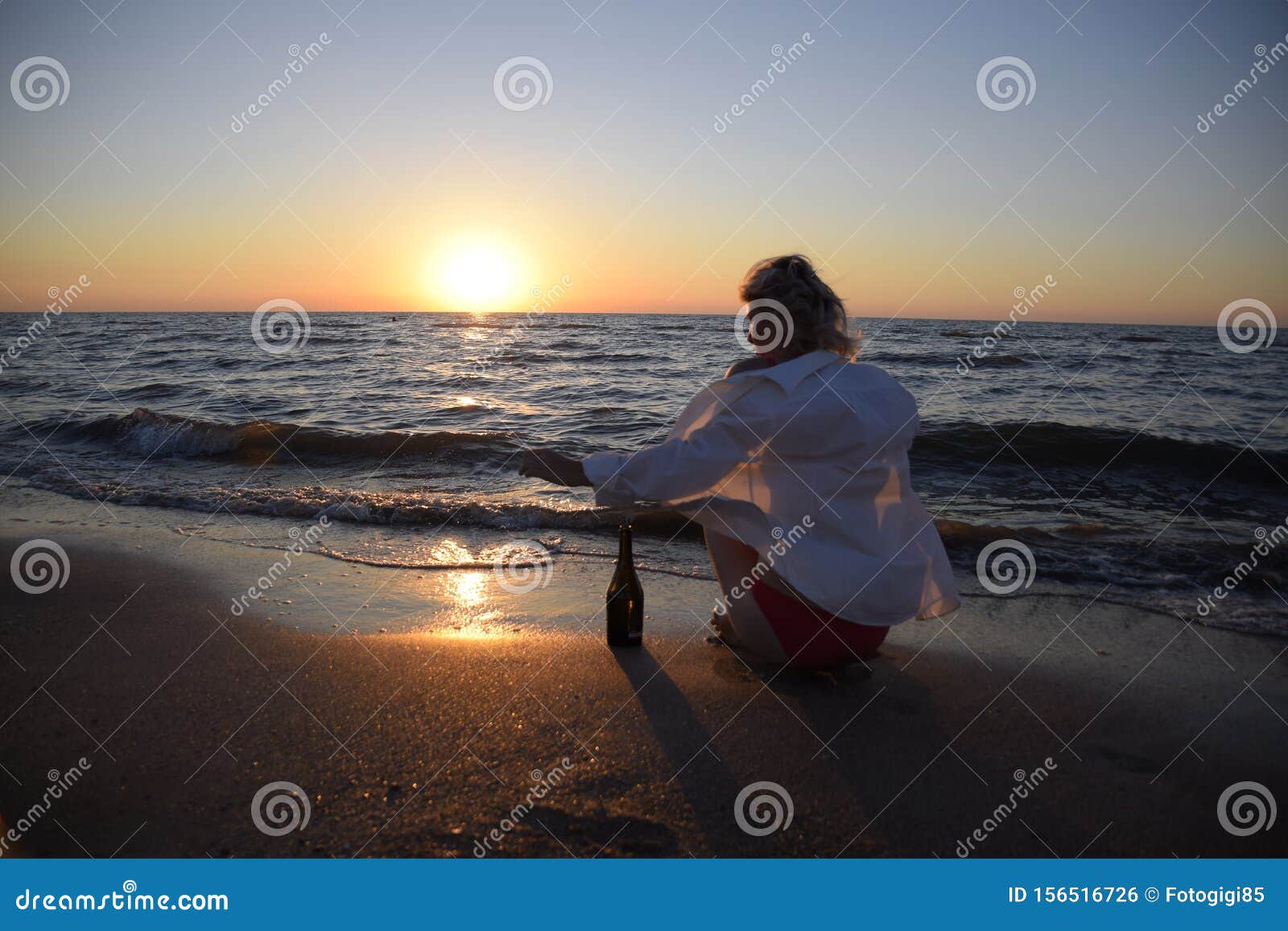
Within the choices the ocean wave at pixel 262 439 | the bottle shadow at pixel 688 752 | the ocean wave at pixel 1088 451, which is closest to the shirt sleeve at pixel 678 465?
the bottle shadow at pixel 688 752

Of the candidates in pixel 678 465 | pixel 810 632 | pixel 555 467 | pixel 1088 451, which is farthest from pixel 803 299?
pixel 1088 451

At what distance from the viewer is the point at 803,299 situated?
2.87m

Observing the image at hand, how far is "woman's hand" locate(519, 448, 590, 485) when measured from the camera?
2.73m

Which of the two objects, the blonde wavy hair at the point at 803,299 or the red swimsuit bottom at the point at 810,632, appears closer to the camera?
the blonde wavy hair at the point at 803,299

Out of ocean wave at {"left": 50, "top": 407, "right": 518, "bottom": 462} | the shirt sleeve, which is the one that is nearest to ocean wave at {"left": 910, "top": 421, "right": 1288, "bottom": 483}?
ocean wave at {"left": 50, "top": 407, "right": 518, "bottom": 462}

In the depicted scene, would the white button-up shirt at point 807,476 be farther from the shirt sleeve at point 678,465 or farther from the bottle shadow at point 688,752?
the bottle shadow at point 688,752

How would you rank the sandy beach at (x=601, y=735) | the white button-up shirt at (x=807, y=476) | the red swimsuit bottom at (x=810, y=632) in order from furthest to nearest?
the red swimsuit bottom at (x=810, y=632) < the white button-up shirt at (x=807, y=476) < the sandy beach at (x=601, y=735)

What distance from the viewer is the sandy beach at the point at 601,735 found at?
7.39 feet

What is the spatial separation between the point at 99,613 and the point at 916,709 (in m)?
4.02

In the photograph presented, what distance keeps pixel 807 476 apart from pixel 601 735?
121 centimetres

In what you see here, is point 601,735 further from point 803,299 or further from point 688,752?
point 803,299

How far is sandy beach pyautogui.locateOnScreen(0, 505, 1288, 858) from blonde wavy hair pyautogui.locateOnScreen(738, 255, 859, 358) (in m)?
1.40

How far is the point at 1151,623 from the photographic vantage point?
429 centimetres

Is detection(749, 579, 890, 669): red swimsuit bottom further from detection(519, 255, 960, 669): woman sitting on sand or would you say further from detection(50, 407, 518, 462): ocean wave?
detection(50, 407, 518, 462): ocean wave
